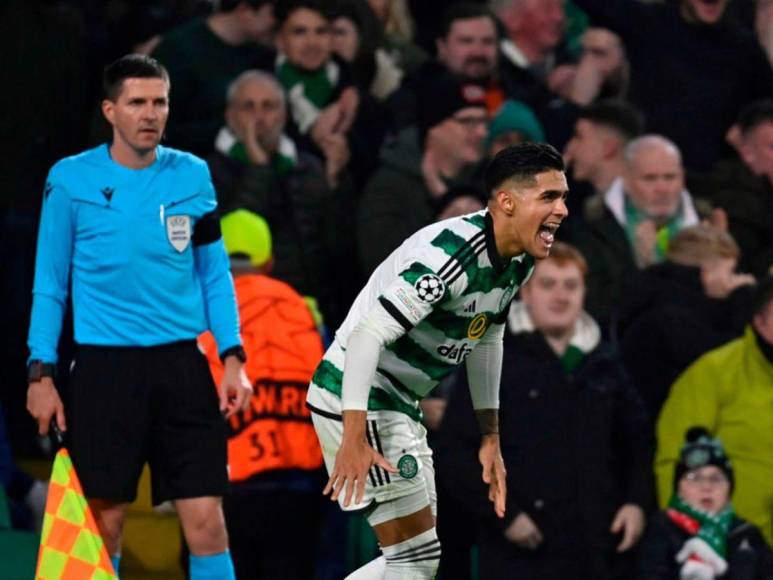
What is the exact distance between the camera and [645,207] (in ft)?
34.2

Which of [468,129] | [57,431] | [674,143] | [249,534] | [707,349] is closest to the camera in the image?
[57,431]

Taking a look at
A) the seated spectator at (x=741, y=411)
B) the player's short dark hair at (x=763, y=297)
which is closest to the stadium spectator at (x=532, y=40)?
the player's short dark hair at (x=763, y=297)

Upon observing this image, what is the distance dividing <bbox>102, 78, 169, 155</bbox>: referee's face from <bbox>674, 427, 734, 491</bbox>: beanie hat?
9.02ft

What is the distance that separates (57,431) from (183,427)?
1.44 ft

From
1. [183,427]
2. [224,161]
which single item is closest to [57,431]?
[183,427]

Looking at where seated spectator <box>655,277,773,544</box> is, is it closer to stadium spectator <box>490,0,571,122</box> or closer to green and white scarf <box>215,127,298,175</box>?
green and white scarf <box>215,127,298,175</box>

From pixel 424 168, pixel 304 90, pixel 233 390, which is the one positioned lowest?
pixel 233 390

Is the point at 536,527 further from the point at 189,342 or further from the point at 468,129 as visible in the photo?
the point at 468,129

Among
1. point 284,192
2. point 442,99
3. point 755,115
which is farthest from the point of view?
point 755,115

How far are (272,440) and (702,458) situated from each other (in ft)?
5.90

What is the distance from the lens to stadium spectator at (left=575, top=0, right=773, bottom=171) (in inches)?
448

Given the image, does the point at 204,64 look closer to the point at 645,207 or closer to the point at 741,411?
the point at 645,207

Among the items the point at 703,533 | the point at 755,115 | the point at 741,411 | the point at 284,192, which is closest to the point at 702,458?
the point at 703,533

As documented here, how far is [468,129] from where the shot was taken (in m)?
10.5
